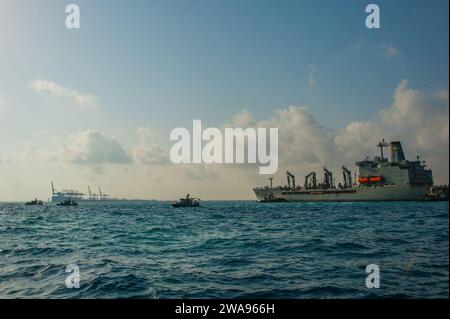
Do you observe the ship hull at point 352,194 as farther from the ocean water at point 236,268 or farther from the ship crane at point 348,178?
the ocean water at point 236,268

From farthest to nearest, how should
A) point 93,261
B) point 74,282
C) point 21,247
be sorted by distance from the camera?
point 21,247 < point 93,261 < point 74,282

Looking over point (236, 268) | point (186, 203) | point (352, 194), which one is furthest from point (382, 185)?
point (236, 268)

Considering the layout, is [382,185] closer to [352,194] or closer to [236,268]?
[352,194]

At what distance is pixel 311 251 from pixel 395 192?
9955cm

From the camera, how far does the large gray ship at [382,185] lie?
103m

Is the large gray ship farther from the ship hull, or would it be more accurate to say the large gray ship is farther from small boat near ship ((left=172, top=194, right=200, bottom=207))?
small boat near ship ((left=172, top=194, right=200, bottom=207))

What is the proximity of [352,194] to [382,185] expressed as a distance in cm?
989

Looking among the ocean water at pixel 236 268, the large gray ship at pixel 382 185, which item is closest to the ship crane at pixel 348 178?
the large gray ship at pixel 382 185

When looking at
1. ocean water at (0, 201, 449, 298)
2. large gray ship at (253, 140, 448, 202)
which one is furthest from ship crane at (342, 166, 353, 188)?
ocean water at (0, 201, 449, 298)

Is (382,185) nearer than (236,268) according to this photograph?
No

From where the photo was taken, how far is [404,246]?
60.1ft

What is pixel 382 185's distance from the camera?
10862cm
